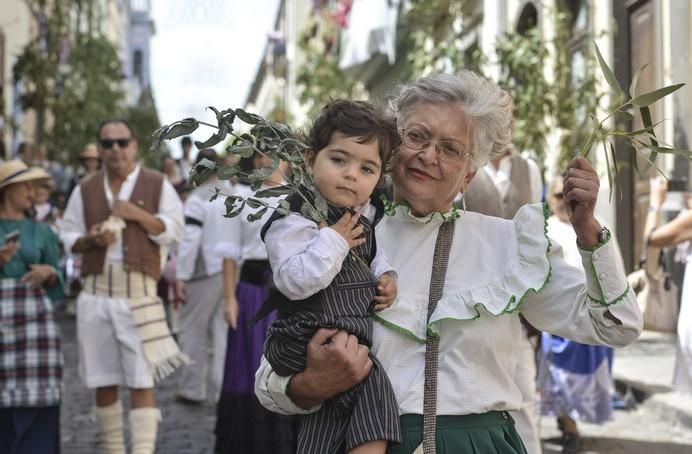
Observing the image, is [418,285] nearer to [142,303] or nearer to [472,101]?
[472,101]

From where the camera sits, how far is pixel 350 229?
305 centimetres

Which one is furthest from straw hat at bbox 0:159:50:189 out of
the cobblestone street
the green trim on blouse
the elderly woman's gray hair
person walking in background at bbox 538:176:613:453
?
the green trim on blouse

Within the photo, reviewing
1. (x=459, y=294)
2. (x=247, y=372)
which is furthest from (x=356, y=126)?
(x=247, y=372)

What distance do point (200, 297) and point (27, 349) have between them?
9.73ft

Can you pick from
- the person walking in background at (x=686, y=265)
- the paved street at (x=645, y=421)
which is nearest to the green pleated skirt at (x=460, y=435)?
the person walking in background at (x=686, y=265)

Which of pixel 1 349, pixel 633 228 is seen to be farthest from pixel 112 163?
pixel 633 228

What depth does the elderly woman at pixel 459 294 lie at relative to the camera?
9.80 feet

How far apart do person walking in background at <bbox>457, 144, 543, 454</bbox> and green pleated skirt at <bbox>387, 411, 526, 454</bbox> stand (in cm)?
126

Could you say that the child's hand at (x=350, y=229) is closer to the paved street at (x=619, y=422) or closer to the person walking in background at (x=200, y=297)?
the paved street at (x=619, y=422)

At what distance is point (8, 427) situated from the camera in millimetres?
6746

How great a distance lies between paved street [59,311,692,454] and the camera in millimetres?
7730

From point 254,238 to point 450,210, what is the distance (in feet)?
13.8

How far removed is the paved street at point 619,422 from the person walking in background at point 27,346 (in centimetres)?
100

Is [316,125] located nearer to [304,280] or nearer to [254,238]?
[304,280]
